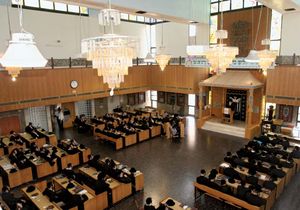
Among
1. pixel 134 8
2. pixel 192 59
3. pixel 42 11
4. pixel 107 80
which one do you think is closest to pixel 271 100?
pixel 192 59

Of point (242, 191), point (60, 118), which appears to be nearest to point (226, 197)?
point (242, 191)

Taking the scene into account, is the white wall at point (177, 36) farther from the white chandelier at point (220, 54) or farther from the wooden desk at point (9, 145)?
the wooden desk at point (9, 145)

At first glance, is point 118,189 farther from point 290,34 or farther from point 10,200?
point 290,34

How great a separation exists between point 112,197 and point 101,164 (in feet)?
6.37

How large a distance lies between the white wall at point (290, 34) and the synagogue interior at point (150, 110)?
0.20 ft

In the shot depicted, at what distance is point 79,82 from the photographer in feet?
58.5

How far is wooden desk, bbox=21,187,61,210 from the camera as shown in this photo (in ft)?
25.1

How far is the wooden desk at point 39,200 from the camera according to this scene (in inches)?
302

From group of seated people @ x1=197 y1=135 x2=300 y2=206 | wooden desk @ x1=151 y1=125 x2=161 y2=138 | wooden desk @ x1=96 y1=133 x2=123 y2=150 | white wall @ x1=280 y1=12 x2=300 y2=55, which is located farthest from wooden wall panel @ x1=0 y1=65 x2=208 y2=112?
group of seated people @ x1=197 y1=135 x2=300 y2=206

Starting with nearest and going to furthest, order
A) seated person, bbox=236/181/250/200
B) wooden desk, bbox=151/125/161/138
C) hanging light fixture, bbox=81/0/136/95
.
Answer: hanging light fixture, bbox=81/0/136/95, seated person, bbox=236/181/250/200, wooden desk, bbox=151/125/161/138

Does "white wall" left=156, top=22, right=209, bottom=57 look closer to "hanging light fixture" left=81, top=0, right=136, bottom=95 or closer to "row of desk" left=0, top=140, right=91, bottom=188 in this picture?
"row of desk" left=0, top=140, right=91, bottom=188

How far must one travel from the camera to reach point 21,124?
655 inches

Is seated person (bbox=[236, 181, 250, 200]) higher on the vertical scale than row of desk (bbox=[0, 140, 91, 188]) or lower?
higher

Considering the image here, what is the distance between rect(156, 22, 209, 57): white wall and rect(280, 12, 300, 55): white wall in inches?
222
